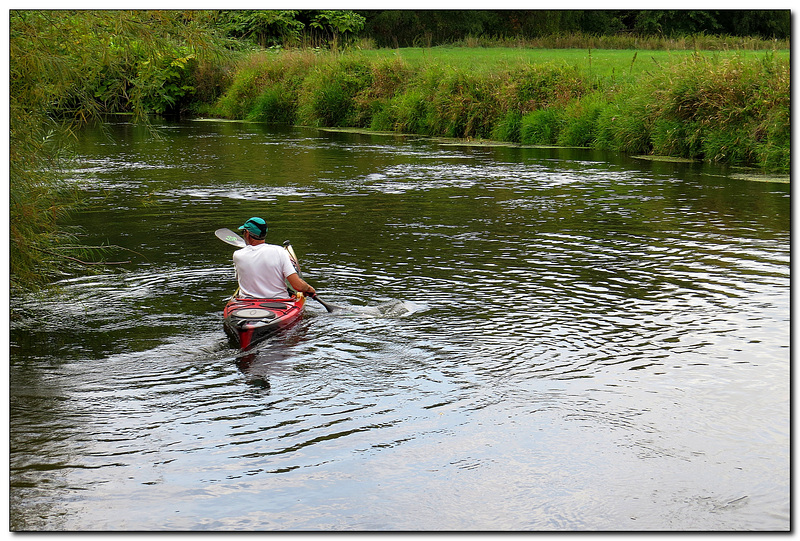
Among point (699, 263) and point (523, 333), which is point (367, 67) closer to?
point (699, 263)

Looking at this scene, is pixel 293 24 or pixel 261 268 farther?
pixel 293 24

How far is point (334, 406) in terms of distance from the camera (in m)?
7.71

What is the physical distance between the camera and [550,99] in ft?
96.6

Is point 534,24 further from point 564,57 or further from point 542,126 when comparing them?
point 542,126

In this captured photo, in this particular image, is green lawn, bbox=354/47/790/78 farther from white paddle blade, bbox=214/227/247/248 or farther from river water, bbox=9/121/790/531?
white paddle blade, bbox=214/227/247/248

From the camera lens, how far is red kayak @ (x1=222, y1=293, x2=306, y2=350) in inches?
360

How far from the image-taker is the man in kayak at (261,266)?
31.1ft

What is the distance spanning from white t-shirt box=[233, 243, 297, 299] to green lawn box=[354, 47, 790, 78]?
59.9 feet

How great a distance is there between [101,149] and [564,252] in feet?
62.7

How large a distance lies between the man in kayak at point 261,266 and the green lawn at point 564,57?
59.9ft

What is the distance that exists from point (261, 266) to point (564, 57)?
1274 inches

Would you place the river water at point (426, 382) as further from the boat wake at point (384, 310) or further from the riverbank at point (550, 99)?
the riverbank at point (550, 99)

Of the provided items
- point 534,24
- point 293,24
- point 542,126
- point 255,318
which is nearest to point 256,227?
point 255,318

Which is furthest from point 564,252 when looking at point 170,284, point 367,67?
point 367,67
